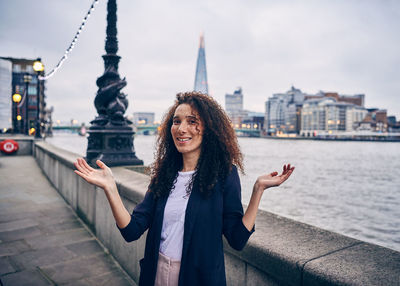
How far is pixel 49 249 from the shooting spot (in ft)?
13.8

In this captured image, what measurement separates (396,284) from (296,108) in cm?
19392

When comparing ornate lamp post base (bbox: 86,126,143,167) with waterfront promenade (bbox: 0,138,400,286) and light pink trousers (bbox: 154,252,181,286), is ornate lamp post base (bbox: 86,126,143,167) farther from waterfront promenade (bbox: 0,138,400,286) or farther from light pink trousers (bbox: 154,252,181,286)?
light pink trousers (bbox: 154,252,181,286)

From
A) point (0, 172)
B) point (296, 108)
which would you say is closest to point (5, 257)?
point (0, 172)

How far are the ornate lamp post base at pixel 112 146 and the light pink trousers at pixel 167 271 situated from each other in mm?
4099

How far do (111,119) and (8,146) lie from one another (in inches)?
541

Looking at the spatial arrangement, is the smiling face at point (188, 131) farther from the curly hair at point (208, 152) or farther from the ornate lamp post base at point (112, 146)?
the ornate lamp post base at point (112, 146)

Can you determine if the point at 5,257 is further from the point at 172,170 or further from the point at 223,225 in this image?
the point at 223,225

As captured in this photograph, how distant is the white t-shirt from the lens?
1688 millimetres

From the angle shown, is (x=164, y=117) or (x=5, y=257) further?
(x=5, y=257)

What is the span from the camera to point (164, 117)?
2.29 m

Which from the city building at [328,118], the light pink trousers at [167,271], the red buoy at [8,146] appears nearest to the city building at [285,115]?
the city building at [328,118]

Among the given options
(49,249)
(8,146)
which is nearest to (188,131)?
(49,249)

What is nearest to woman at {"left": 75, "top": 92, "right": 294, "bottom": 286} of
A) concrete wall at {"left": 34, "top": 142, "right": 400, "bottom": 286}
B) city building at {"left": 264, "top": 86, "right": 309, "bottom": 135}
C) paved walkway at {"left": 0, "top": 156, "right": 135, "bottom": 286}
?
concrete wall at {"left": 34, "top": 142, "right": 400, "bottom": 286}

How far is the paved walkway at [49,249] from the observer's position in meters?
3.46
